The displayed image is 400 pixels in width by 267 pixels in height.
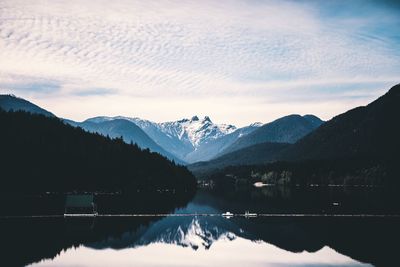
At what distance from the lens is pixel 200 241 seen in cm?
12106

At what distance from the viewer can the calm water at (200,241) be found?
320ft

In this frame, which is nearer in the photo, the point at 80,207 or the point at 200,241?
the point at 200,241

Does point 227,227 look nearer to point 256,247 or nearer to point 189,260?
point 256,247

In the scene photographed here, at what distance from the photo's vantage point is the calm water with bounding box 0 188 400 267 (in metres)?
97.4

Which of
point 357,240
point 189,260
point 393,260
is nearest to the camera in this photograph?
point 393,260

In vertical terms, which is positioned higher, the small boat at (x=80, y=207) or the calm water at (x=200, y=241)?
the small boat at (x=80, y=207)

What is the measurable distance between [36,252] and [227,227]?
182 feet

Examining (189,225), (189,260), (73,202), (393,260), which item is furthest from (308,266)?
(73,202)

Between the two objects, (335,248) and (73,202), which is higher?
(73,202)

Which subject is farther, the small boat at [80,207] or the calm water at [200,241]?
the small boat at [80,207]

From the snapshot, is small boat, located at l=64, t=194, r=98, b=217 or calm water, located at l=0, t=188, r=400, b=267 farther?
small boat, located at l=64, t=194, r=98, b=217

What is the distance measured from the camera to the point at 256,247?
111188mm

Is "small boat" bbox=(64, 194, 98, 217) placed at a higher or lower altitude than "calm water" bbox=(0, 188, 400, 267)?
higher

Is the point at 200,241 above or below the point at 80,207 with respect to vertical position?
below
